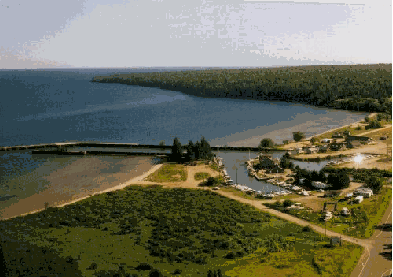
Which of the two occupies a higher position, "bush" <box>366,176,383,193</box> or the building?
"bush" <box>366,176,383,193</box>

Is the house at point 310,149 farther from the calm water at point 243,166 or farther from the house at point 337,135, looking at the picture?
the house at point 337,135

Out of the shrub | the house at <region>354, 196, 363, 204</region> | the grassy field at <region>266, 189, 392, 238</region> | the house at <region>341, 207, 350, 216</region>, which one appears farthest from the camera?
the house at <region>354, 196, 363, 204</region>

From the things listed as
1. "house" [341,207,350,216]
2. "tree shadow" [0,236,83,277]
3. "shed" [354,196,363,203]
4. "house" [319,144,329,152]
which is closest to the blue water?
"house" [319,144,329,152]

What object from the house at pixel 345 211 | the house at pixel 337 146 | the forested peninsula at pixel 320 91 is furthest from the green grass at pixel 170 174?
the forested peninsula at pixel 320 91

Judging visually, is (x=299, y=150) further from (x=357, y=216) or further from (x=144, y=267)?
(x=144, y=267)

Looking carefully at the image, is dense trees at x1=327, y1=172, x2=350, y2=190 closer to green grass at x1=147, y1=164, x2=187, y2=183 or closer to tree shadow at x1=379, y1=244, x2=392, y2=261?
tree shadow at x1=379, y1=244, x2=392, y2=261

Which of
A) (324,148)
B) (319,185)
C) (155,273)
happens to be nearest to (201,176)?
(319,185)

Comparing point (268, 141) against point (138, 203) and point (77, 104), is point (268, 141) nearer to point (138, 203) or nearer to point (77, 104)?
point (138, 203)

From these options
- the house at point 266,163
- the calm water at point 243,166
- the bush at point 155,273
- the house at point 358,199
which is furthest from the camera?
the house at point 266,163
